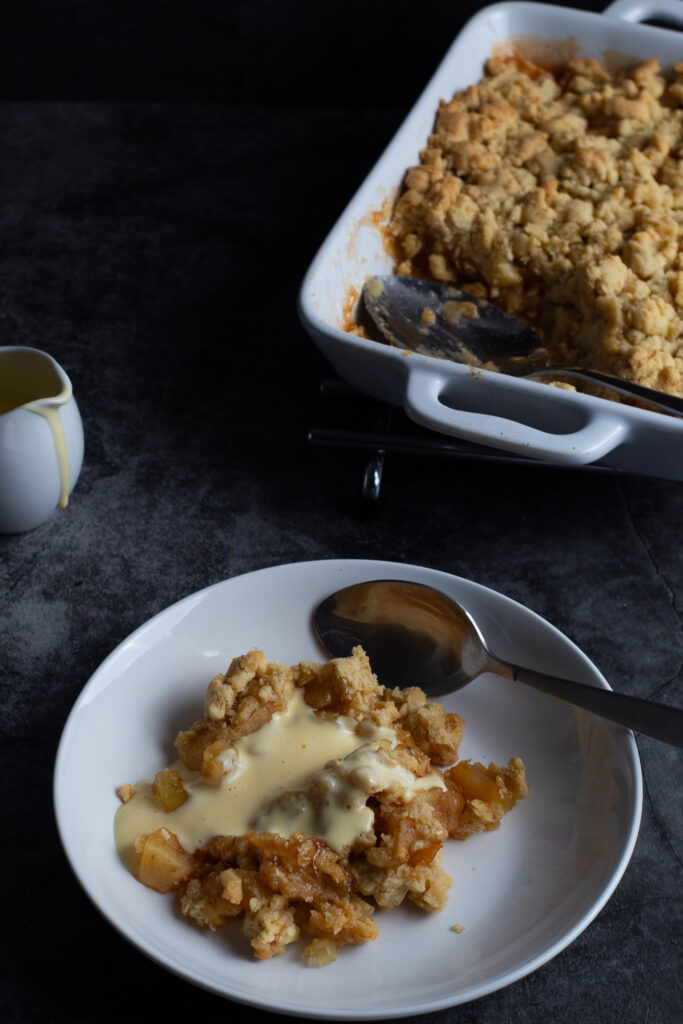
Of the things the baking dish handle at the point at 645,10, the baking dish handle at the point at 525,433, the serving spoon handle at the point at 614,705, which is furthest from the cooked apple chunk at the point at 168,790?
the baking dish handle at the point at 645,10

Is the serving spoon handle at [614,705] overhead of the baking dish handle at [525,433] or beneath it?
beneath

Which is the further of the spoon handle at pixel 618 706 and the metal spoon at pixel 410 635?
the metal spoon at pixel 410 635

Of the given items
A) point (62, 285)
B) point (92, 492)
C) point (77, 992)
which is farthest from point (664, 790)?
point (62, 285)

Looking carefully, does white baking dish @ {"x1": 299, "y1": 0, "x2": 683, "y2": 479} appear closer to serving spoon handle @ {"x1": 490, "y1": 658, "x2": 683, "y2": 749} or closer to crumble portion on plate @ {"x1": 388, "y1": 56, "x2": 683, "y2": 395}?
crumble portion on plate @ {"x1": 388, "y1": 56, "x2": 683, "y2": 395}

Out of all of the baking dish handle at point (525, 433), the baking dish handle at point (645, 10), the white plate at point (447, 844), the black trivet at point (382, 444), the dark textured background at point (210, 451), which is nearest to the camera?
the white plate at point (447, 844)

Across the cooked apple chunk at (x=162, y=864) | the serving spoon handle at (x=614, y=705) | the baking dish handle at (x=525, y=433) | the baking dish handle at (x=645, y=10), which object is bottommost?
the cooked apple chunk at (x=162, y=864)

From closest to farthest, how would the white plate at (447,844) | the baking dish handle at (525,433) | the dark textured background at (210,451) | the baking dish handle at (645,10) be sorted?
1. the white plate at (447,844)
2. the dark textured background at (210,451)
3. the baking dish handle at (525,433)
4. the baking dish handle at (645,10)

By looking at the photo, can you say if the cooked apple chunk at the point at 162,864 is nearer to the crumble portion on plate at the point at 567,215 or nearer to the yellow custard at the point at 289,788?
the yellow custard at the point at 289,788

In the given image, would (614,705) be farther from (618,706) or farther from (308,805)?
(308,805)

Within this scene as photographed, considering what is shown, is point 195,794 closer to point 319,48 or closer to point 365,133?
point 365,133
